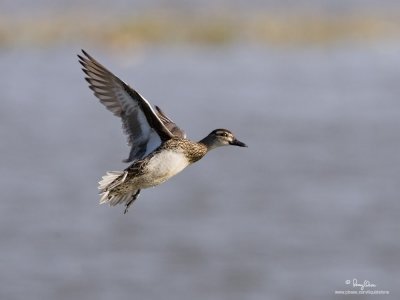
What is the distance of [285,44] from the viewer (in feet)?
80.9

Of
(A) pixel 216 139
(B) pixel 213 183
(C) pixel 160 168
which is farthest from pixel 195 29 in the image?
(C) pixel 160 168

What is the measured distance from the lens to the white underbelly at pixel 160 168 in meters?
5.75

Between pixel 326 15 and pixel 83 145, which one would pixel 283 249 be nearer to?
pixel 83 145

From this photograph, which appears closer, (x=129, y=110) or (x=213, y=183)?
(x=129, y=110)

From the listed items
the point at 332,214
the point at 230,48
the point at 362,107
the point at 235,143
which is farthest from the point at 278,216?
the point at 235,143

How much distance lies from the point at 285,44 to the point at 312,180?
24.9ft

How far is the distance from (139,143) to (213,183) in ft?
38.0

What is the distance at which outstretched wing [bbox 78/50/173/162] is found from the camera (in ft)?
19.8

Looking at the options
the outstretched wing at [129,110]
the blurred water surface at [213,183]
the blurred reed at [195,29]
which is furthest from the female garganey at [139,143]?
the blurred reed at [195,29]

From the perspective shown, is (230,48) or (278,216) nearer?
(278,216)

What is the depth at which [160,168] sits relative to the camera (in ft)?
19.0

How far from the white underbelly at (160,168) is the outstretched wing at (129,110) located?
0.19m

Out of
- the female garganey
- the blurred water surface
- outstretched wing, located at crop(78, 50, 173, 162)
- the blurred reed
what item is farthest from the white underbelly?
the blurred reed

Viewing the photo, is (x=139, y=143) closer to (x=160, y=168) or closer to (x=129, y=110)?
(x=129, y=110)
